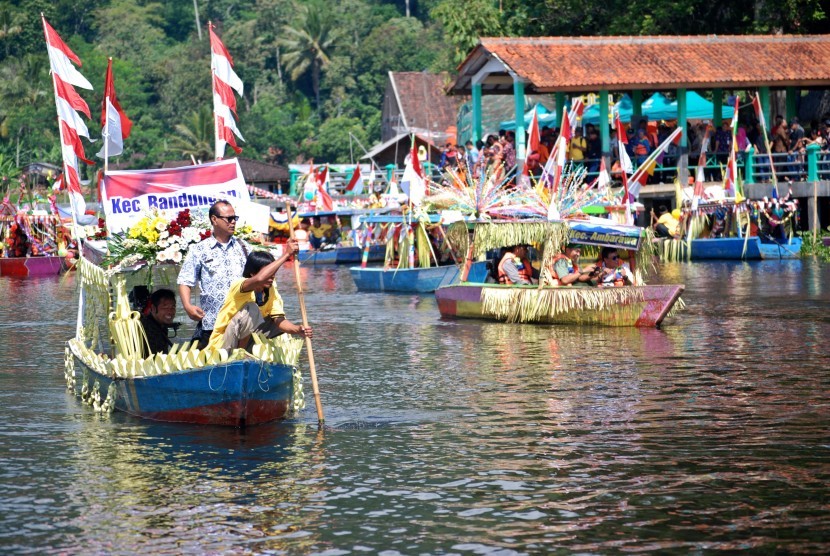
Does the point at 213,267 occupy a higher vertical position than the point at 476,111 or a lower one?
lower

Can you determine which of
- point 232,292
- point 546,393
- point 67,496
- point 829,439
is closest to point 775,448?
point 829,439

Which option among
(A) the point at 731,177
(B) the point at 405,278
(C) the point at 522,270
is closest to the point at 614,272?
(C) the point at 522,270

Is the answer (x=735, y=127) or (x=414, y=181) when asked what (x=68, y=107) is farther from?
(x=735, y=127)

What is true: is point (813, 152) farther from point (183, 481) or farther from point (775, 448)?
point (183, 481)

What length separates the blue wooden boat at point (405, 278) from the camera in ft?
89.3

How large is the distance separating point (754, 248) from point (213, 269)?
2405 cm

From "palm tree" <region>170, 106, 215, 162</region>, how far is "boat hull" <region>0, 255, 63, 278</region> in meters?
33.6

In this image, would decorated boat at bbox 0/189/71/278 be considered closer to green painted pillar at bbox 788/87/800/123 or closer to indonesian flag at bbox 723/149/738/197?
indonesian flag at bbox 723/149/738/197

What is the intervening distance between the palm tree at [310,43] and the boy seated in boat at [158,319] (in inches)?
2604

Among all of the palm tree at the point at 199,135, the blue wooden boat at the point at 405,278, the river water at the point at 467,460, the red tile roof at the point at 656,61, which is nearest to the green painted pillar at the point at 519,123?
the red tile roof at the point at 656,61

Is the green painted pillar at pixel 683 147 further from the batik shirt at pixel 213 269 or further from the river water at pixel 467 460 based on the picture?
the batik shirt at pixel 213 269

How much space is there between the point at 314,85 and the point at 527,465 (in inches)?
2825

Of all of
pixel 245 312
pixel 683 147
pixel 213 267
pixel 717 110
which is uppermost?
pixel 717 110

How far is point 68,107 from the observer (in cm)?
1437
